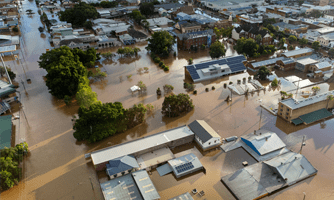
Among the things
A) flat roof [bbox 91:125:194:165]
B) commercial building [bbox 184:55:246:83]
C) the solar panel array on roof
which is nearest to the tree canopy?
commercial building [bbox 184:55:246:83]

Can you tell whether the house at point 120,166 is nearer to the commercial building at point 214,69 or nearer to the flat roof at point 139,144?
the flat roof at point 139,144

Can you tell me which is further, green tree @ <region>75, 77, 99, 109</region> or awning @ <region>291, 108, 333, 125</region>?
green tree @ <region>75, 77, 99, 109</region>

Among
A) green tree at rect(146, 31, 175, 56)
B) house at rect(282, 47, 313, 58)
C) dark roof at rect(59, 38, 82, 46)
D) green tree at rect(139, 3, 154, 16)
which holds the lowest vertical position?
house at rect(282, 47, 313, 58)

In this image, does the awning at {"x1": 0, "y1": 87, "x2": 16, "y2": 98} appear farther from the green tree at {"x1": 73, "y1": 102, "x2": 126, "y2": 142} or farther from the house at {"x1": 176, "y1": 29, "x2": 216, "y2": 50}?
the house at {"x1": 176, "y1": 29, "x2": 216, "y2": 50}

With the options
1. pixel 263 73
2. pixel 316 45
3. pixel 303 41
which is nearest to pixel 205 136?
pixel 263 73

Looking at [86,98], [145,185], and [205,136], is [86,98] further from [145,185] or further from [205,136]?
[205,136]

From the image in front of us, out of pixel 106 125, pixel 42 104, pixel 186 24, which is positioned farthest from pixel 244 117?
pixel 186 24
